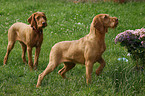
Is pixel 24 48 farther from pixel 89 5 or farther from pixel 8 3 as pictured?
pixel 8 3

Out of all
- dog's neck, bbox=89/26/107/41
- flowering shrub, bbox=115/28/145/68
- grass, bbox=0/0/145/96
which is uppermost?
dog's neck, bbox=89/26/107/41

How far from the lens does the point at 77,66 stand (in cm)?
652

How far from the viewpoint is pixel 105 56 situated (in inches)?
278

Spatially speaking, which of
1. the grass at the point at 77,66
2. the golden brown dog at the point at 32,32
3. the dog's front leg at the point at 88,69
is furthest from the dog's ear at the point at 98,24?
the golden brown dog at the point at 32,32

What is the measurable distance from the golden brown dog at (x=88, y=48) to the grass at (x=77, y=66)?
0.36m

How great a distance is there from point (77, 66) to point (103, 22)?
2073mm

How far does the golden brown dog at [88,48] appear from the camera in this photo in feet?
15.8

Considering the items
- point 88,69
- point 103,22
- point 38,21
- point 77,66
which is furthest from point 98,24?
point 77,66

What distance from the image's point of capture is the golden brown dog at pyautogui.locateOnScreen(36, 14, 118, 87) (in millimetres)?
4816

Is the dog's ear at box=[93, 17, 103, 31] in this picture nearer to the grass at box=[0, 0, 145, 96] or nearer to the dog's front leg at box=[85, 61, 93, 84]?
Answer: the dog's front leg at box=[85, 61, 93, 84]

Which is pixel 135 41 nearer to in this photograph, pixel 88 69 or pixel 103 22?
pixel 103 22

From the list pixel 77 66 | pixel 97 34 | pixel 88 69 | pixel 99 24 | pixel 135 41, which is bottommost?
pixel 77 66

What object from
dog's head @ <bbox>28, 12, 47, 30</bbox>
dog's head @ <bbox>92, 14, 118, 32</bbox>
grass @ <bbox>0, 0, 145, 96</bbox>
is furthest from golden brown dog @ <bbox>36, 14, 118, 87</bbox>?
dog's head @ <bbox>28, 12, 47, 30</bbox>

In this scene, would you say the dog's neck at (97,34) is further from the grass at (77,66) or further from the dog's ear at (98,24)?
the grass at (77,66)
